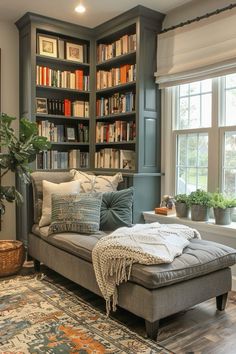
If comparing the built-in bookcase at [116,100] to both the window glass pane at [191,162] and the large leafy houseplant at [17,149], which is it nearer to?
the window glass pane at [191,162]

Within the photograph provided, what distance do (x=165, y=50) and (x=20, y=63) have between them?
67.7 inches

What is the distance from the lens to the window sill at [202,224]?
3.12 meters

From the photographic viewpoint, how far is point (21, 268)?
3648 millimetres

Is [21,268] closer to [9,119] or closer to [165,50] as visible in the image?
[9,119]

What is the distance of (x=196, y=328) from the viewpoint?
242 cm

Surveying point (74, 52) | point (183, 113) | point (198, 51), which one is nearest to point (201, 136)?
point (183, 113)

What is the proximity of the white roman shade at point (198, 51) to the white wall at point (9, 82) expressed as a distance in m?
1.70

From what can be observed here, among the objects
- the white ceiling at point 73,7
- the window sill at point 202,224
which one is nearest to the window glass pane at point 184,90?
the white ceiling at point 73,7

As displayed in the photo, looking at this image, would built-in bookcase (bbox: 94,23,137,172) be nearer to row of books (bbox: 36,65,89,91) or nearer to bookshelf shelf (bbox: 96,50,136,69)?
bookshelf shelf (bbox: 96,50,136,69)

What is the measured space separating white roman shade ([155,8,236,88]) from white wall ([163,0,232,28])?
0.15 meters

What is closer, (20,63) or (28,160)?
(28,160)

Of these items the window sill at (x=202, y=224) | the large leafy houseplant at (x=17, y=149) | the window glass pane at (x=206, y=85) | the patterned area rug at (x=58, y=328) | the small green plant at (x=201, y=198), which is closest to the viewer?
the patterned area rug at (x=58, y=328)

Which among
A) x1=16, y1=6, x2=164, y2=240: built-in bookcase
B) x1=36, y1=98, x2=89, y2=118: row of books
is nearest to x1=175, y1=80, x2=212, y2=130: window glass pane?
x1=16, y1=6, x2=164, y2=240: built-in bookcase

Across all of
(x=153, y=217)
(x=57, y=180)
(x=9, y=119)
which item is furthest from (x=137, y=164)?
(x=9, y=119)
